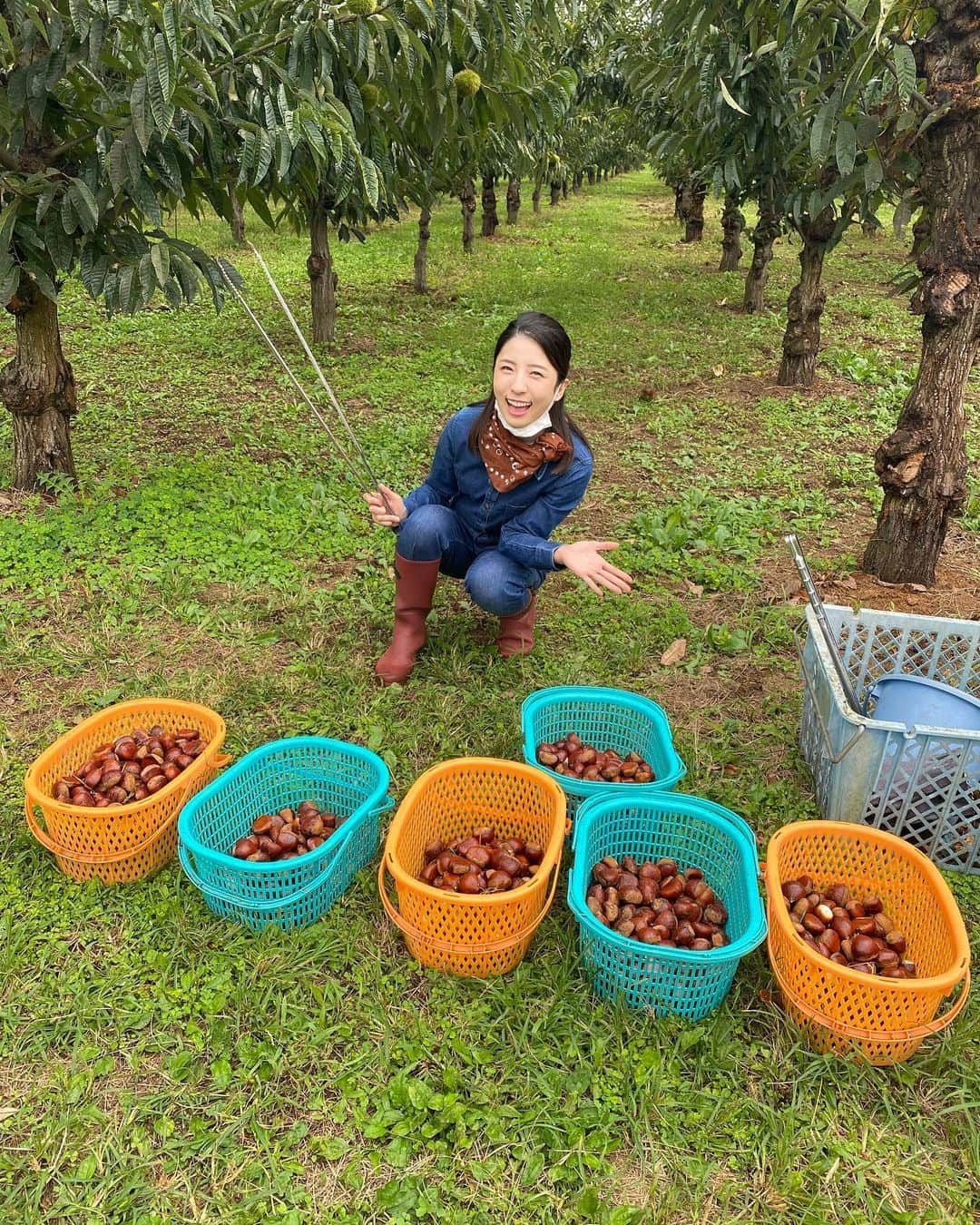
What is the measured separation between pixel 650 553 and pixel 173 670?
210 centimetres

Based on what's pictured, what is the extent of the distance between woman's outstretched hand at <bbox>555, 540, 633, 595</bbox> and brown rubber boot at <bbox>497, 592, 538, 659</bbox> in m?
0.66

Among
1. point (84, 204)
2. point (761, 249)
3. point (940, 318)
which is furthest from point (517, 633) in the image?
point (761, 249)

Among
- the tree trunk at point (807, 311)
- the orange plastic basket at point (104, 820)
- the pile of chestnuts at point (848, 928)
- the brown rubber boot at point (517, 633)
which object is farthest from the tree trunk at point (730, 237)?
the orange plastic basket at point (104, 820)

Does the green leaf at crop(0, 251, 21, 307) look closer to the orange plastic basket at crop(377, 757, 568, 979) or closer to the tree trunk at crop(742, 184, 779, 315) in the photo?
the orange plastic basket at crop(377, 757, 568, 979)

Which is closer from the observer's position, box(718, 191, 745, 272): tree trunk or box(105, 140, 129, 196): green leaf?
box(105, 140, 129, 196): green leaf

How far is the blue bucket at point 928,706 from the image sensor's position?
2.20m

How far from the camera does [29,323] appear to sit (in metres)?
3.90

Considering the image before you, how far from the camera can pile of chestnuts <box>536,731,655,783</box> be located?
235 centimetres

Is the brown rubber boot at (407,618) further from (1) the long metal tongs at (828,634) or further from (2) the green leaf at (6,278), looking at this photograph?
(2) the green leaf at (6,278)

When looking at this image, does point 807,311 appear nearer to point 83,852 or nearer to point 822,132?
point 822,132

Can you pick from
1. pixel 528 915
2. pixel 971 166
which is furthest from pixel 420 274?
pixel 528 915

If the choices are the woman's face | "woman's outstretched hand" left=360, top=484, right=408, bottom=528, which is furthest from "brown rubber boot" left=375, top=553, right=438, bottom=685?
the woman's face

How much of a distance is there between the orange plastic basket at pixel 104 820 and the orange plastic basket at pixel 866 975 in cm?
142

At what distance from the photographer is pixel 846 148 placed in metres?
2.87
